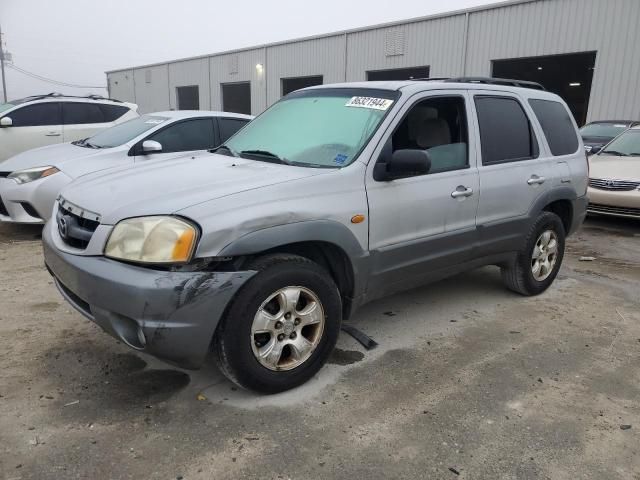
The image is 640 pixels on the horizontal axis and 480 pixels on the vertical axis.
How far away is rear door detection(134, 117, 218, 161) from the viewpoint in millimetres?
6344

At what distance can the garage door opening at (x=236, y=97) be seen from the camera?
2879cm

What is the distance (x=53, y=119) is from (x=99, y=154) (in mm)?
3529

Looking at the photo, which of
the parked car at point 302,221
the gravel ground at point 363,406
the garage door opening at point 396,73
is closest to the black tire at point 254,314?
the parked car at point 302,221

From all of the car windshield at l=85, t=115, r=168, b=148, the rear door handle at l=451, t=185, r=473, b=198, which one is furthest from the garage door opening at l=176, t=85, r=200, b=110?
the rear door handle at l=451, t=185, r=473, b=198

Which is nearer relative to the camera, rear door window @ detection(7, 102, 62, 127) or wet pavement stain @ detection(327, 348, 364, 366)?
wet pavement stain @ detection(327, 348, 364, 366)

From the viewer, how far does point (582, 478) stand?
233cm

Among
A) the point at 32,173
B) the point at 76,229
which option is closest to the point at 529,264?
the point at 76,229

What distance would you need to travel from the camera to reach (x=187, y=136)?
6.51 meters

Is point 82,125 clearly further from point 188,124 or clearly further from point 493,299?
point 493,299

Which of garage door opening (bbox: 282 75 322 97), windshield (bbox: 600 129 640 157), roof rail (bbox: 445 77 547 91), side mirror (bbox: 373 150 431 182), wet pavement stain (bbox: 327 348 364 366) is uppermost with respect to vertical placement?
garage door opening (bbox: 282 75 322 97)

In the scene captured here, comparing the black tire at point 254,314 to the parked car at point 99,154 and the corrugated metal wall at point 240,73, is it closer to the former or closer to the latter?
the parked car at point 99,154

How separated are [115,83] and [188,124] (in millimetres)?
34642

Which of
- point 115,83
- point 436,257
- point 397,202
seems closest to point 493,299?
point 436,257

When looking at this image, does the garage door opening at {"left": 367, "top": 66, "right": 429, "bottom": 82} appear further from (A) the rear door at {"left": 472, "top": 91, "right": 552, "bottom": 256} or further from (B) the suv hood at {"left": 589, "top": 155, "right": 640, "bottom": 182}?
(A) the rear door at {"left": 472, "top": 91, "right": 552, "bottom": 256}
